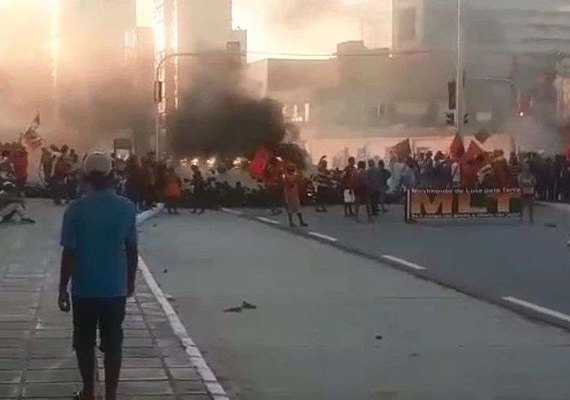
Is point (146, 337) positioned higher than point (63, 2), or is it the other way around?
point (63, 2)

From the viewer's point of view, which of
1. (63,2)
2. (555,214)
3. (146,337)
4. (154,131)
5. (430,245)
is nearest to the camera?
(146,337)

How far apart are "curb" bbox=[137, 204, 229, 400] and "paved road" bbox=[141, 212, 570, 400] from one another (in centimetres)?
12

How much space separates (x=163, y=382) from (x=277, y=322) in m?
3.82

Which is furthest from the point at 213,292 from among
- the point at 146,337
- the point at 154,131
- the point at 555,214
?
the point at 154,131

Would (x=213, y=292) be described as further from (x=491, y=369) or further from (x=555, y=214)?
(x=555, y=214)

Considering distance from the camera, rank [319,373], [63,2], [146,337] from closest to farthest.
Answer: [319,373], [146,337], [63,2]

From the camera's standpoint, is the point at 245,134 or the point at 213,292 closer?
the point at 213,292

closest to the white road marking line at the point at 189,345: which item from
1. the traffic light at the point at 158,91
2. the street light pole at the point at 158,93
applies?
the traffic light at the point at 158,91

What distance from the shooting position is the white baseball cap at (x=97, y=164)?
812 cm

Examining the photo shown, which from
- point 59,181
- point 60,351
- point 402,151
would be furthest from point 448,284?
point 402,151

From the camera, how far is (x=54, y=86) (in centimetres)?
4534

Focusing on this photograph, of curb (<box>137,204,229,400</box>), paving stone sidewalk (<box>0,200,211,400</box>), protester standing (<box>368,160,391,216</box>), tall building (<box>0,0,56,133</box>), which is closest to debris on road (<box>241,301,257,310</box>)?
curb (<box>137,204,229,400</box>)

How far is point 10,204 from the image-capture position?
91.2 ft

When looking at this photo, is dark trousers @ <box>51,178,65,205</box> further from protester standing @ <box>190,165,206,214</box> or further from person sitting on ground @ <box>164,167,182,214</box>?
protester standing @ <box>190,165,206,214</box>
